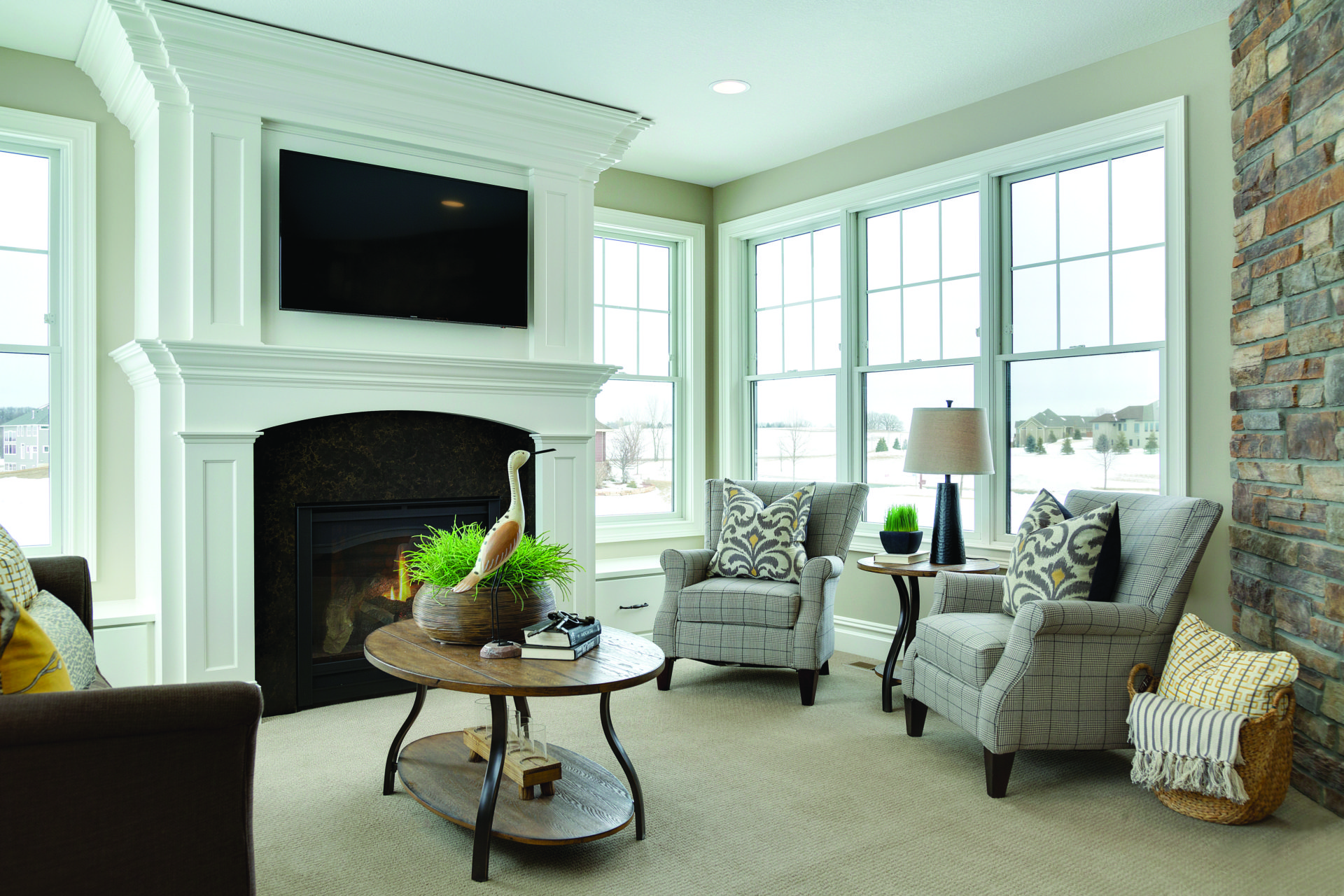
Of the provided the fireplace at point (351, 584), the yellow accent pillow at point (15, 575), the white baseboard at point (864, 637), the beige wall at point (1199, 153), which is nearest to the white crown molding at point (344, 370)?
the fireplace at point (351, 584)

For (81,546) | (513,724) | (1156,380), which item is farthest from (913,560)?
(81,546)

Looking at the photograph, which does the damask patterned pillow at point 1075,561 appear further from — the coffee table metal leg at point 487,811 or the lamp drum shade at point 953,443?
the coffee table metal leg at point 487,811

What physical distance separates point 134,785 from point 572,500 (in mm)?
2902

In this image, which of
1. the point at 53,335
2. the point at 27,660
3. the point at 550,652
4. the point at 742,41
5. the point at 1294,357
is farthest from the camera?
the point at 53,335

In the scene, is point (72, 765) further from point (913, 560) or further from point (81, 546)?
point (913, 560)

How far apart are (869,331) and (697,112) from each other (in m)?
1.44

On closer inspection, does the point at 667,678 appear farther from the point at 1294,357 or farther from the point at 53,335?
the point at 53,335

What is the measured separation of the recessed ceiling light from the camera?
12.8ft

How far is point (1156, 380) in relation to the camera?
3580mm

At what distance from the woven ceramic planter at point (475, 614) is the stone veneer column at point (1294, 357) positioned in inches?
90.7

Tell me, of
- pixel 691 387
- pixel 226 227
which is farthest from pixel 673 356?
pixel 226 227

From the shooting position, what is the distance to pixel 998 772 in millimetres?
2678

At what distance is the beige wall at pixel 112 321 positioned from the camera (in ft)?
12.0

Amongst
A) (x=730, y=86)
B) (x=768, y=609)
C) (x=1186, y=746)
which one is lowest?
(x=1186, y=746)
